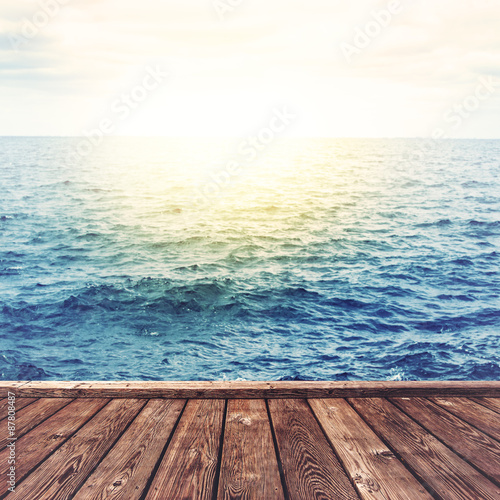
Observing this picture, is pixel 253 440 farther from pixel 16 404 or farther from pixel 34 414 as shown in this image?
pixel 16 404

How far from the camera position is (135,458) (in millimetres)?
2326

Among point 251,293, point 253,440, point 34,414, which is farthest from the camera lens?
point 251,293

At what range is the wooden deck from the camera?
6.84ft

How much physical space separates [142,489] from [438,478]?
5.06 feet

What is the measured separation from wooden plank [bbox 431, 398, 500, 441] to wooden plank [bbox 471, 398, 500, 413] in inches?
1.8

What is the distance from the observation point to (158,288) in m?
13.8

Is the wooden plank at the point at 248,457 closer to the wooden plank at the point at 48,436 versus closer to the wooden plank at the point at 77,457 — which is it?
the wooden plank at the point at 77,457

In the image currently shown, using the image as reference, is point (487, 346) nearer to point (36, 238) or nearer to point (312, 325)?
point (312, 325)

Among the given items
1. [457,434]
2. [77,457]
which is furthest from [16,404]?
[457,434]

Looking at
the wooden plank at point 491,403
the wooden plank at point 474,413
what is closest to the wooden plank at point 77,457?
the wooden plank at point 474,413

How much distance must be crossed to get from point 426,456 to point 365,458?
1.18ft

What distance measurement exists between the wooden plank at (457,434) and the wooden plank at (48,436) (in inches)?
87.7

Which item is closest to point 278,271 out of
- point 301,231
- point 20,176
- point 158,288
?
point 158,288

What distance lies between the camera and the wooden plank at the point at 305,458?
2.06m
